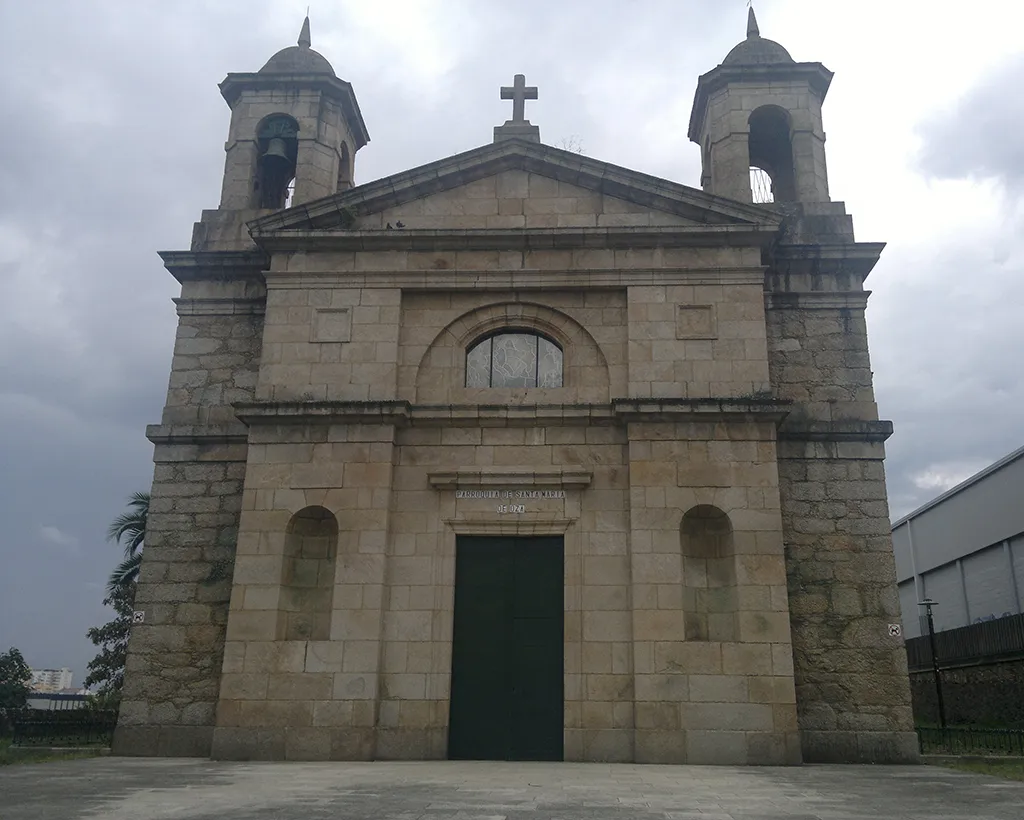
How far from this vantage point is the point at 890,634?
1509 centimetres

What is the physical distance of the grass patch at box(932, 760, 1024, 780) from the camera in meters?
12.2

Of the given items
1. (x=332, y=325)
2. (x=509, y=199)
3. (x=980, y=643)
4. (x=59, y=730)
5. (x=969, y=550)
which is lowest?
(x=59, y=730)

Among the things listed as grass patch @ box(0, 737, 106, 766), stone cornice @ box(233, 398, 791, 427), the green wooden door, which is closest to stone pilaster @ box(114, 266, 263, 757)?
grass patch @ box(0, 737, 106, 766)

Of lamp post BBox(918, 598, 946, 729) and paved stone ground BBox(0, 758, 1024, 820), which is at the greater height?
lamp post BBox(918, 598, 946, 729)

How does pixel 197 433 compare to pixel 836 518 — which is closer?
pixel 836 518

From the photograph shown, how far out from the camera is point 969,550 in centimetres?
3195

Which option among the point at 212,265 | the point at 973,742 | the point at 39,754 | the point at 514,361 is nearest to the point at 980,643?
the point at 973,742

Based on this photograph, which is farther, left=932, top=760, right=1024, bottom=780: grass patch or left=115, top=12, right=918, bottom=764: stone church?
left=115, top=12, right=918, bottom=764: stone church

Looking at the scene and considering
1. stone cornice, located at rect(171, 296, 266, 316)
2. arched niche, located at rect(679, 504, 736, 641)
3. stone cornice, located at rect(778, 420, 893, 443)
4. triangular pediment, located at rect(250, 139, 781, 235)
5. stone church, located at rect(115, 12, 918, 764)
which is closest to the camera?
stone church, located at rect(115, 12, 918, 764)

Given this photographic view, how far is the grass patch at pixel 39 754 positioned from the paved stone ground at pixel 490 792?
964 mm

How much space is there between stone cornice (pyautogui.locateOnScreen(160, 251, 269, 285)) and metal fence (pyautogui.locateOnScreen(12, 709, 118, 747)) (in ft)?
27.7

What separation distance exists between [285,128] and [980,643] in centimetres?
2249

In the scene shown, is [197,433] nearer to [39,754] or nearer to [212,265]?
[212,265]

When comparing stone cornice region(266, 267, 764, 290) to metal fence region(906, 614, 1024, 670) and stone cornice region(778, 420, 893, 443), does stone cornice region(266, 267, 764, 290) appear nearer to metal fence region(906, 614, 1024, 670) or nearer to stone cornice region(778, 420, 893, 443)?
stone cornice region(778, 420, 893, 443)
